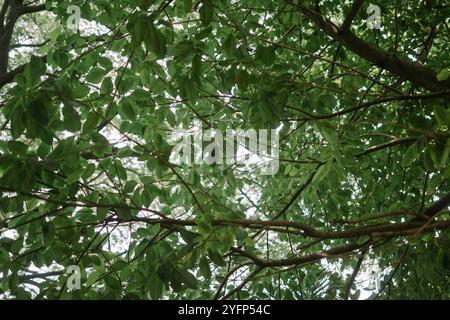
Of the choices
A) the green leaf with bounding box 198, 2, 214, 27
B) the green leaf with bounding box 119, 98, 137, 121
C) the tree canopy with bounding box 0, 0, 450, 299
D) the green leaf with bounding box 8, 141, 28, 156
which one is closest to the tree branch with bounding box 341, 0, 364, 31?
the tree canopy with bounding box 0, 0, 450, 299

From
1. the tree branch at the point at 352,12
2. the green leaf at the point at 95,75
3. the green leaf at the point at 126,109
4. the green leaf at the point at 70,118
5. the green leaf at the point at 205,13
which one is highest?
the tree branch at the point at 352,12

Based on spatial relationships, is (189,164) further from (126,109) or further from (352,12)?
(352,12)

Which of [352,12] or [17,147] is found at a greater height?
[352,12]

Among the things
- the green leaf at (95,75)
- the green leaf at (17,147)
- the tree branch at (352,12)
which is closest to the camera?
the green leaf at (17,147)

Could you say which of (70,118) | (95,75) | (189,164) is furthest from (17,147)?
(189,164)

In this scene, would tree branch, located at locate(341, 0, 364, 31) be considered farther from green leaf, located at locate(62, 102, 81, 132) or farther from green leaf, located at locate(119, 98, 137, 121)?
green leaf, located at locate(62, 102, 81, 132)

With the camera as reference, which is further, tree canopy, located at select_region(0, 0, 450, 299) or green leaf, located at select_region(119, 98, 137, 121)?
green leaf, located at select_region(119, 98, 137, 121)

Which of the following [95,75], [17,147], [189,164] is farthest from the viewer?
[189,164]

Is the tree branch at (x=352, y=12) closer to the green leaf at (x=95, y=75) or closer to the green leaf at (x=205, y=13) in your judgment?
the green leaf at (x=205, y=13)

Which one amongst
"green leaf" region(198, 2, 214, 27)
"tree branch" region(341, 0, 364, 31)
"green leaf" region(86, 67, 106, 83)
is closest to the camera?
"green leaf" region(198, 2, 214, 27)

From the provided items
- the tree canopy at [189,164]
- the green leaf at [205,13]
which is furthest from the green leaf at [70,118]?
the green leaf at [205,13]

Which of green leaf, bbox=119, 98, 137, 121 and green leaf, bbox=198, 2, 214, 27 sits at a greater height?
green leaf, bbox=198, 2, 214, 27

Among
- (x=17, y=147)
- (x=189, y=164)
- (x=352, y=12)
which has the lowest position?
(x=17, y=147)

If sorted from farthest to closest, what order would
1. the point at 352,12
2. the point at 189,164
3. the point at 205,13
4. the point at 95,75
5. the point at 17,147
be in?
the point at 189,164 < the point at 352,12 < the point at 95,75 < the point at 205,13 < the point at 17,147
